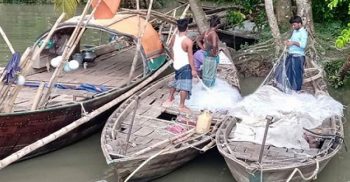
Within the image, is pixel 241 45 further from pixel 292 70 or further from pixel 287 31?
pixel 292 70

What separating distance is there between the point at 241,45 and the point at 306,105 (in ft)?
20.1

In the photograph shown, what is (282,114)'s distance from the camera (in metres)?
6.73

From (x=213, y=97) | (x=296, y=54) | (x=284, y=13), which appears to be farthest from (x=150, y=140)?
(x=284, y=13)

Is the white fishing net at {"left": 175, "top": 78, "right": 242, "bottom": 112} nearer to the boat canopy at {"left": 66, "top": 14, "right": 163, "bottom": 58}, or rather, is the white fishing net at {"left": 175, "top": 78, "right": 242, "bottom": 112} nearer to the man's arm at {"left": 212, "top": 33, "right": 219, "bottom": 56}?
the man's arm at {"left": 212, "top": 33, "right": 219, "bottom": 56}

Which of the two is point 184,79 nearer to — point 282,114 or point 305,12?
point 282,114

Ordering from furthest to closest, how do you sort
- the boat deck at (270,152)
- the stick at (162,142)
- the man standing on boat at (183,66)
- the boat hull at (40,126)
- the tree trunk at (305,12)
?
the tree trunk at (305,12) → the man standing on boat at (183,66) → the boat hull at (40,126) → the stick at (162,142) → the boat deck at (270,152)

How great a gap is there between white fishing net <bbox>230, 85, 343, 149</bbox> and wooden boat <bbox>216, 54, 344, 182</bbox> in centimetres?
10

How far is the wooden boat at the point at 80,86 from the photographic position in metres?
6.56

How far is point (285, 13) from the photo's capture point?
1191cm

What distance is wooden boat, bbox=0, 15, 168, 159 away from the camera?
21.5 feet

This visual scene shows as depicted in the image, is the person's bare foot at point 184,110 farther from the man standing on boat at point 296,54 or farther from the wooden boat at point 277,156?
the man standing on boat at point 296,54

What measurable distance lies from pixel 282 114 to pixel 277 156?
36.8 inches

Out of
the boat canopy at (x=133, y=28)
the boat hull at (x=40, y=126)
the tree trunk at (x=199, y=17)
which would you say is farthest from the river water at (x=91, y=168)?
the tree trunk at (x=199, y=17)

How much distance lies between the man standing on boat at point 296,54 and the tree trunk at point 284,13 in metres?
3.91
